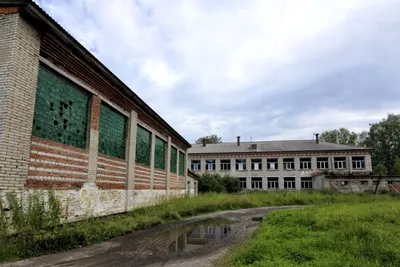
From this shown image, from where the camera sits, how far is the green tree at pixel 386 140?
53006 millimetres

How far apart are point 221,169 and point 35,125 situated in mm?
35035

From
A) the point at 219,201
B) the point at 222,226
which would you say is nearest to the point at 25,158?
the point at 222,226

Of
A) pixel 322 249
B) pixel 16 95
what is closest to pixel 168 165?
pixel 16 95

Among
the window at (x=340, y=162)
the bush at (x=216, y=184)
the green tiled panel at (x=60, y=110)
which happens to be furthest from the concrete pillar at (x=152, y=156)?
the window at (x=340, y=162)

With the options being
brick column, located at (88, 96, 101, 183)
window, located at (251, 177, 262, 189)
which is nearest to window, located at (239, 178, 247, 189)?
window, located at (251, 177, 262, 189)

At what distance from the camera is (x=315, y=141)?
4019 cm

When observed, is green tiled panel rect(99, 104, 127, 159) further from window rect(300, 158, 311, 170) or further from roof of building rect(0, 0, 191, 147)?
window rect(300, 158, 311, 170)

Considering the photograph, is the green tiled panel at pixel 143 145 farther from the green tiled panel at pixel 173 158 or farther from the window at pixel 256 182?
the window at pixel 256 182

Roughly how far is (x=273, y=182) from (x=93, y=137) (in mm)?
33291

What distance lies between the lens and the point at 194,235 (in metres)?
9.34

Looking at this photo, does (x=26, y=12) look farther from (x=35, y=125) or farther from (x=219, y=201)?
(x=219, y=201)

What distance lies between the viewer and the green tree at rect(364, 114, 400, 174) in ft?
174

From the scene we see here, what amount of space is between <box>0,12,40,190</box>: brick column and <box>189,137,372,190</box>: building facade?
110 feet

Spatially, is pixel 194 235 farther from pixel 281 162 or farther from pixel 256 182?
pixel 256 182
